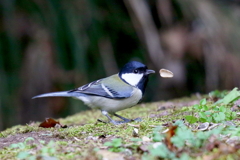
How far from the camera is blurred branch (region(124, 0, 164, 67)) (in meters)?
5.61

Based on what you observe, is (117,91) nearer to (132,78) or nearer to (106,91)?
(106,91)

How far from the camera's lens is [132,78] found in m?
4.11

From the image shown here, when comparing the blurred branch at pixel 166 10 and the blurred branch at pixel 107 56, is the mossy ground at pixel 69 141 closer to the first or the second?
the blurred branch at pixel 107 56

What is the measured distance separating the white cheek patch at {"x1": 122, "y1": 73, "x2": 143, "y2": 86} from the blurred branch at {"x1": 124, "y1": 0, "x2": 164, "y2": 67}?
1.74 metres

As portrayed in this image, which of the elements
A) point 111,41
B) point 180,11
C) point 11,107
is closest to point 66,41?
point 111,41

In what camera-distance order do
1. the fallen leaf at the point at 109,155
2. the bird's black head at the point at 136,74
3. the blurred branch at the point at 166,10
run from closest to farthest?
the fallen leaf at the point at 109,155, the bird's black head at the point at 136,74, the blurred branch at the point at 166,10

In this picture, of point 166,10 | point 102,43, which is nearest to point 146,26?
point 166,10

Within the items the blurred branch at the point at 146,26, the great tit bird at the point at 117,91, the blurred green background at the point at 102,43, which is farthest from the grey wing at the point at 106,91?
the blurred branch at the point at 146,26

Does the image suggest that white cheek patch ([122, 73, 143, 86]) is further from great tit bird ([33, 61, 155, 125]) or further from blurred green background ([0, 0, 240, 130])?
blurred green background ([0, 0, 240, 130])

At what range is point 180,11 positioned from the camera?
594cm

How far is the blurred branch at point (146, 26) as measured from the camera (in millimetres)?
→ 5613

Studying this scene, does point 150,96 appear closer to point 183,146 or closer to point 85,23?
point 85,23

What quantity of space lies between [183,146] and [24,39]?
4520 millimetres

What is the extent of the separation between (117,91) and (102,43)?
2.13m
